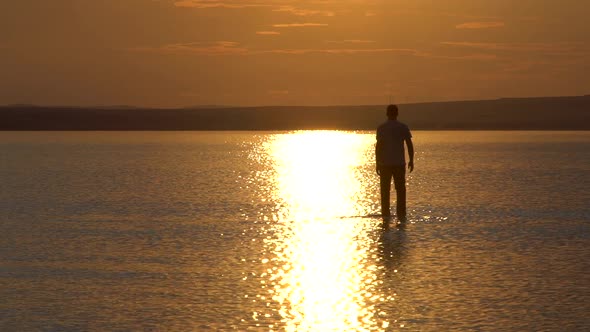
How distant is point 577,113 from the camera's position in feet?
600

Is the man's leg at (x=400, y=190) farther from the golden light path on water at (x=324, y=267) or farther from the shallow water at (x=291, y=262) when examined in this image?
the golden light path on water at (x=324, y=267)

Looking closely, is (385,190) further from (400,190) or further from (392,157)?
(392,157)

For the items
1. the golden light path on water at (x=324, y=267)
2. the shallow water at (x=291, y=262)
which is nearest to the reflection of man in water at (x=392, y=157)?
the shallow water at (x=291, y=262)

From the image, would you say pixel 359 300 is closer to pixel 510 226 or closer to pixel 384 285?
pixel 384 285

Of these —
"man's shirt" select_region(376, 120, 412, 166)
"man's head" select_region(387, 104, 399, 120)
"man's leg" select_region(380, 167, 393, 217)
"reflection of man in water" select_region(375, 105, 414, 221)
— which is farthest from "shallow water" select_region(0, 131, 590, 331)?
"man's head" select_region(387, 104, 399, 120)

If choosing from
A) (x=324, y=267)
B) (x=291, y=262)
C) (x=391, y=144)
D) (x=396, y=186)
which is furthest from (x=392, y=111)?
(x=324, y=267)

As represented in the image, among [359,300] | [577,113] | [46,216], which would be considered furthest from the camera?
[577,113]

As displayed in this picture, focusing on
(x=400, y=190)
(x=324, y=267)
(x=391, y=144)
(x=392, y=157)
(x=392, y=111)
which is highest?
(x=392, y=111)

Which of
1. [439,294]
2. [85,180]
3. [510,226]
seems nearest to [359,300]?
[439,294]

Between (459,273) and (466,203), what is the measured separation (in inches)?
354

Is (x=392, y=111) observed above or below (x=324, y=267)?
above

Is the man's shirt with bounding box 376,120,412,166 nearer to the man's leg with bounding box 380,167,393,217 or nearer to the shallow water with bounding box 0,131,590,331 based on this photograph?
the man's leg with bounding box 380,167,393,217

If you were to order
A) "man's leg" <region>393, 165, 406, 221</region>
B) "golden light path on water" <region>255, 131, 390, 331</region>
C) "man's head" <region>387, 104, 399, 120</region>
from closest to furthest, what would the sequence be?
"golden light path on water" <region>255, 131, 390, 331</region>, "man's leg" <region>393, 165, 406, 221</region>, "man's head" <region>387, 104, 399, 120</region>

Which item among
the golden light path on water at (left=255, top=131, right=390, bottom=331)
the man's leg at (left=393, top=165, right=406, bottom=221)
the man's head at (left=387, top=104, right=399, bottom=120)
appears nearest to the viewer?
the golden light path on water at (left=255, top=131, right=390, bottom=331)
